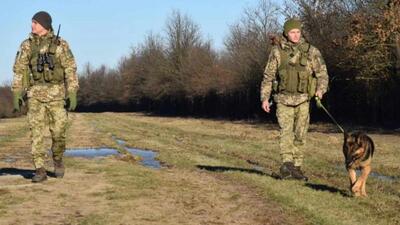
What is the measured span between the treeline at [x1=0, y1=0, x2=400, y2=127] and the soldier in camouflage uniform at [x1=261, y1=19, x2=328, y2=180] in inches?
796

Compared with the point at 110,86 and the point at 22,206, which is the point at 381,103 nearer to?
the point at 22,206

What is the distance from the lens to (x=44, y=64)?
9.01 metres

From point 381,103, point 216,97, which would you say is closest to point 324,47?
point 381,103

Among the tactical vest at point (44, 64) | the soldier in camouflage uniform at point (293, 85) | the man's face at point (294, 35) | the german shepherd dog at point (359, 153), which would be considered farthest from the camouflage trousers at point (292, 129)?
the tactical vest at point (44, 64)

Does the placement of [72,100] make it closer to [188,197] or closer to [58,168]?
[58,168]

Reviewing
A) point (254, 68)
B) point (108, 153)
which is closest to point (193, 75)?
point (254, 68)

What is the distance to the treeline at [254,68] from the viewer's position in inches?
1225

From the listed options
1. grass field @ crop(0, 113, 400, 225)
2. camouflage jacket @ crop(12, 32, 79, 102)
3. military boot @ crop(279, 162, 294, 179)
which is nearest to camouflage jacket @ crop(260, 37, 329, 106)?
military boot @ crop(279, 162, 294, 179)

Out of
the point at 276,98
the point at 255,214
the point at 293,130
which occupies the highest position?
the point at 276,98

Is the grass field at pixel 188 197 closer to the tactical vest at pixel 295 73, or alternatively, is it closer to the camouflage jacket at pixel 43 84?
the camouflage jacket at pixel 43 84

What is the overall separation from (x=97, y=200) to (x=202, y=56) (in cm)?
7327

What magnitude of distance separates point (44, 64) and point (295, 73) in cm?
443

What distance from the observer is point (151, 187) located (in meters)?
9.00

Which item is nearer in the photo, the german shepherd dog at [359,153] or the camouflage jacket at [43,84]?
the german shepherd dog at [359,153]
